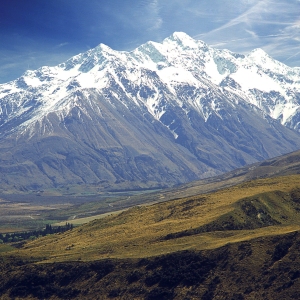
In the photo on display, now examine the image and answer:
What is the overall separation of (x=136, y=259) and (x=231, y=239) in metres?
26.3

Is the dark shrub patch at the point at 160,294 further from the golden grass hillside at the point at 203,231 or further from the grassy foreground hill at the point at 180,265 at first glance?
the golden grass hillside at the point at 203,231

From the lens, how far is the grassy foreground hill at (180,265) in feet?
408

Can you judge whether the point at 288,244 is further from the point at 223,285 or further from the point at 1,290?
the point at 1,290

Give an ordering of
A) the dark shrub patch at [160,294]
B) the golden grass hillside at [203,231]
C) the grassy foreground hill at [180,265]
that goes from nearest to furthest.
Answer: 1. the grassy foreground hill at [180,265]
2. the dark shrub patch at [160,294]
3. the golden grass hillside at [203,231]

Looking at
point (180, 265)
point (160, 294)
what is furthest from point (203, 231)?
point (160, 294)

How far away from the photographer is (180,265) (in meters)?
135

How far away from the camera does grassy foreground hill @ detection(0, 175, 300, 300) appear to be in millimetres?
124500

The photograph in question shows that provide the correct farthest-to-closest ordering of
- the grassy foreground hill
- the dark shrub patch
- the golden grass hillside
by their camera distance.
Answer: the golden grass hillside → the dark shrub patch → the grassy foreground hill

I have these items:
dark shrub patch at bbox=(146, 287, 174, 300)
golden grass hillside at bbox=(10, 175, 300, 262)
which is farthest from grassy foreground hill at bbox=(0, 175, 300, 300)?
golden grass hillside at bbox=(10, 175, 300, 262)

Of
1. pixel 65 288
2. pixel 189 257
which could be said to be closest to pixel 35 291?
pixel 65 288

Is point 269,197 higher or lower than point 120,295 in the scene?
higher

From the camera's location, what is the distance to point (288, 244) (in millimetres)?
131000

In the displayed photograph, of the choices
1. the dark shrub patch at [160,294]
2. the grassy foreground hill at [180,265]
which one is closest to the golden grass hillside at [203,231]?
the grassy foreground hill at [180,265]

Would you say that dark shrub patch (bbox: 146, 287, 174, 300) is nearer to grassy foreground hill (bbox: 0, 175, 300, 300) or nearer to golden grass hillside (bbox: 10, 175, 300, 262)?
grassy foreground hill (bbox: 0, 175, 300, 300)
